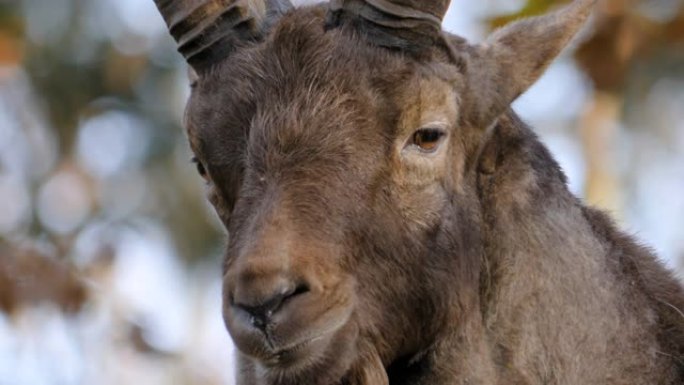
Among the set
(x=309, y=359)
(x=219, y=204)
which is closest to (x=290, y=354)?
(x=309, y=359)

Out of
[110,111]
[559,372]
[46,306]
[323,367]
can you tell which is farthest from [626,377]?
[110,111]

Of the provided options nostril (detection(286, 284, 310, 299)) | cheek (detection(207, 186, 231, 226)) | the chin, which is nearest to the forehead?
cheek (detection(207, 186, 231, 226))

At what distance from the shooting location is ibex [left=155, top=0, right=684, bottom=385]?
27.0ft

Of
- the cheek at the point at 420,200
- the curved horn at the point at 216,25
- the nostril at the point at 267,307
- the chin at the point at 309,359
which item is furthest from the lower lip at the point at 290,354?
the curved horn at the point at 216,25

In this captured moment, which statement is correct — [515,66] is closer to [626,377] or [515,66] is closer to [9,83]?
[626,377]

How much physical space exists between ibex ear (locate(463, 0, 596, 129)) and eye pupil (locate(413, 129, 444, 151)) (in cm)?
33

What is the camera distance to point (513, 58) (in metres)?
9.31

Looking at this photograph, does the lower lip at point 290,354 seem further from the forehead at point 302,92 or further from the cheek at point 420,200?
the forehead at point 302,92

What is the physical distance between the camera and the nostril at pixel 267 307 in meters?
7.86

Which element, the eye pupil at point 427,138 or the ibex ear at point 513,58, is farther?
the ibex ear at point 513,58

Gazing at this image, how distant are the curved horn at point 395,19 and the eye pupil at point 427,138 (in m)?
0.46

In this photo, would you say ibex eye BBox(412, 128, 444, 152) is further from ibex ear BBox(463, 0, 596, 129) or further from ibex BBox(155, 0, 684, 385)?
ibex ear BBox(463, 0, 596, 129)

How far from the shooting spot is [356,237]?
8445 millimetres

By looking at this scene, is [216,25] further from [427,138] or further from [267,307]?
[267,307]
